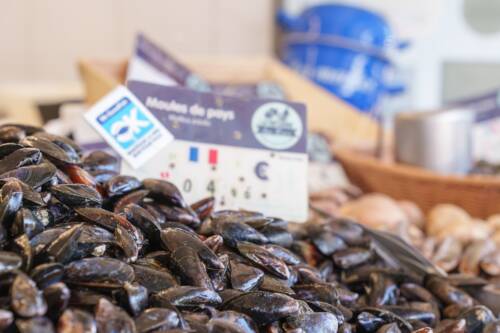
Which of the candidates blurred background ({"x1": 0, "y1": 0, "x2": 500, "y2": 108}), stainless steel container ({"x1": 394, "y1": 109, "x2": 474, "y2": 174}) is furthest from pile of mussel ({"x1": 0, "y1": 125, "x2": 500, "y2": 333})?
blurred background ({"x1": 0, "y1": 0, "x2": 500, "y2": 108})

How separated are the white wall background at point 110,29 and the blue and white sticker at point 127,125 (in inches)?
75.1

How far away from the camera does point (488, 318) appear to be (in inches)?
37.8

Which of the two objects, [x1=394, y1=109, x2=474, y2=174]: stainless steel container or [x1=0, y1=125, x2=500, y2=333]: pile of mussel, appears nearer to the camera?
[x1=0, y1=125, x2=500, y2=333]: pile of mussel

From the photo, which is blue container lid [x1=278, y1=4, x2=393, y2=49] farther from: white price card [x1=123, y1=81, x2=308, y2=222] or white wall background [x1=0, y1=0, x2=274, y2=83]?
white price card [x1=123, y1=81, x2=308, y2=222]

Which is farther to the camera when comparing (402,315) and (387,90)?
(387,90)

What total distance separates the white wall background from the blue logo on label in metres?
1.91

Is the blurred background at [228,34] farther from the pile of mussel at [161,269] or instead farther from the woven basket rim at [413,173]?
the pile of mussel at [161,269]

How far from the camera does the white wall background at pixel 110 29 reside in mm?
2854

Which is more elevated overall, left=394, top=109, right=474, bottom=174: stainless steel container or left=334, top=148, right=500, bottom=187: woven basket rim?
left=394, top=109, right=474, bottom=174: stainless steel container

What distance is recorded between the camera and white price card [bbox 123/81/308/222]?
117cm

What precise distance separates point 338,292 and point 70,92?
5.67 feet

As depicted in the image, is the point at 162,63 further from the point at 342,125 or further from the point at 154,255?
the point at 154,255

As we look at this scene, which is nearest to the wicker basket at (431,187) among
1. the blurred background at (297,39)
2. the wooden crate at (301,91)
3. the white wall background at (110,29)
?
the wooden crate at (301,91)

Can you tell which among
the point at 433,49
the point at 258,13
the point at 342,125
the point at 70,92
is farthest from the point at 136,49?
the point at 433,49
